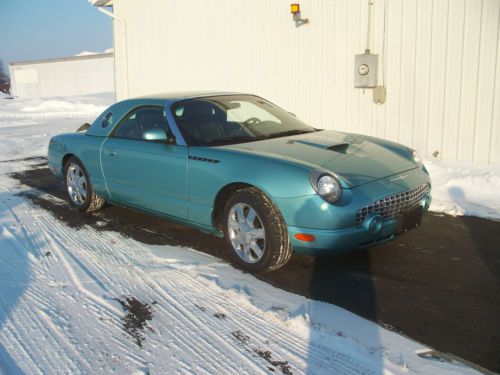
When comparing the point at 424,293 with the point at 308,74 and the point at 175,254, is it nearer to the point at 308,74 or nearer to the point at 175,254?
the point at 175,254

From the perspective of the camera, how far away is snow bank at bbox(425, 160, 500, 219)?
18.9ft

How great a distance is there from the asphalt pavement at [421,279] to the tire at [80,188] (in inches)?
13.6

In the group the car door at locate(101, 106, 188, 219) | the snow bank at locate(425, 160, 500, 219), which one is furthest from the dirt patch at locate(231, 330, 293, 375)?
the snow bank at locate(425, 160, 500, 219)

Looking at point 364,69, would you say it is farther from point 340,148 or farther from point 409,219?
point 409,219

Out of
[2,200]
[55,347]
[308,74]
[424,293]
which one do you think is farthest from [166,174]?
[308,74]

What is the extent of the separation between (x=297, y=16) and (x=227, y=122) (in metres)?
4.80

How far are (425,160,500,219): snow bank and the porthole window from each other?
12.0 feet

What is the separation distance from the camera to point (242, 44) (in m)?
10.3

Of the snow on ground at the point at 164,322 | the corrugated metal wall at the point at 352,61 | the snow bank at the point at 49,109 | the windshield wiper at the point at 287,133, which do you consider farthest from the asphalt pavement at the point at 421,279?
the snow bank at the point at 49,109

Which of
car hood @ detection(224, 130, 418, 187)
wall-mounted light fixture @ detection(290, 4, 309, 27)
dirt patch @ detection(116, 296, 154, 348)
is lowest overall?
dirt patch @ detection(116, 296, 154, 348)

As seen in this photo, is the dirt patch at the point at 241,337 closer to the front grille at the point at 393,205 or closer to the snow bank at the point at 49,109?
the front grille at the point at 393,205

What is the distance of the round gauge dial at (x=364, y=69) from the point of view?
7984mm

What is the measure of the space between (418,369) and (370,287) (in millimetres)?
1066

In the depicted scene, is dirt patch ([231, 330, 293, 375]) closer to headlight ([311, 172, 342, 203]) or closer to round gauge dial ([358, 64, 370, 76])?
headlight ([311, 172, 342, 203])
